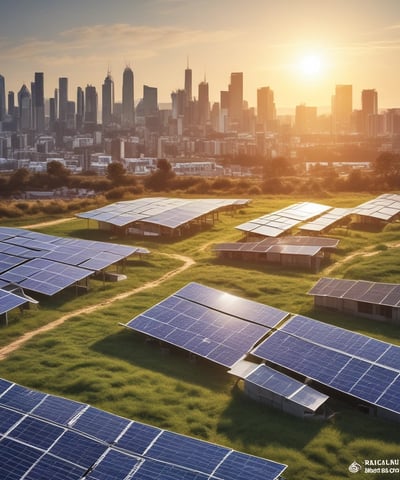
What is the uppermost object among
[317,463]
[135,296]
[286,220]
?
[286,220]

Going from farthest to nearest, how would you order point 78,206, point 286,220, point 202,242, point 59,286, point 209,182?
1. point 209,182
2. point 78,206
3. point 286,220
4. point 202,242
5. point 59,286

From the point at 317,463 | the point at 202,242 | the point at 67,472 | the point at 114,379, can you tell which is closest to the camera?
the point at 67,472

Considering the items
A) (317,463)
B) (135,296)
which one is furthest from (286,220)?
(317,463)

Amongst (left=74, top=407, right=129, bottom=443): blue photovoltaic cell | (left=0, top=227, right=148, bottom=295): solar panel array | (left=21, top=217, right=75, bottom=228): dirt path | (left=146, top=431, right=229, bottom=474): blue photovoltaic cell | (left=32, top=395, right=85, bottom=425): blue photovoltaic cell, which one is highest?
(left=21, top=217, right=75, bottom=228): dirt path

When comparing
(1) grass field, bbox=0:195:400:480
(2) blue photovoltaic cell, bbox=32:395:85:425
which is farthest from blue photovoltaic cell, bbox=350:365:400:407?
(2) blue photovoltaic cell, bbox=32:395:85:425

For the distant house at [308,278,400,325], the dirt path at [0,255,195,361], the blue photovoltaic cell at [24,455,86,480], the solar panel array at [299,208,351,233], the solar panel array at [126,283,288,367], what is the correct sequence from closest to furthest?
1. the blue photovoltaic cell at [24,455,86,480]
2. the solar panel array at [126,283,288,367]
3. the dirt path at [0,255,195,361]
4. the distant house at [308,278,400,325]
5. the solar panel array at [299,208,351,233]

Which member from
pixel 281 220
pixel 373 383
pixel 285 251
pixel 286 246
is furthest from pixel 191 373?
pixel 281 220

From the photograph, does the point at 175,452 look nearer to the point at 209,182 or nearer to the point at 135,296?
the point at 135,296

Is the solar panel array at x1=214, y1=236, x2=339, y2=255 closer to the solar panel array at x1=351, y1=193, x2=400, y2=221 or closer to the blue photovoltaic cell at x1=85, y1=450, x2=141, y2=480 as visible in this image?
the solar panel array at x1=351, y1=193, x2=400, y2=221
